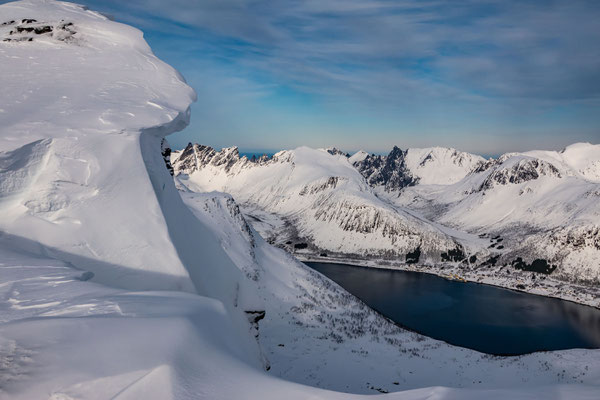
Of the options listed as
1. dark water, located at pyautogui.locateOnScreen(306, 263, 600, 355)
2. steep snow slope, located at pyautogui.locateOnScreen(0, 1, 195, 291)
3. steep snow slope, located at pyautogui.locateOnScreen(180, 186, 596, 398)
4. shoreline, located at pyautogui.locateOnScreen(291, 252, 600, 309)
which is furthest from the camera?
shoreline, located at pyautogui.locateOnScreen(291, 252, 600, 309)

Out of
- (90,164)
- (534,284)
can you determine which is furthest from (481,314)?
(90,164)

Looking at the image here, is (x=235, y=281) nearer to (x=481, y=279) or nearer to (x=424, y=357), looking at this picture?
(x=424, y=357)

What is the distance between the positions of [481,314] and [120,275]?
13571cm

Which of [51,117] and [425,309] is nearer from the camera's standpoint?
[51,117]

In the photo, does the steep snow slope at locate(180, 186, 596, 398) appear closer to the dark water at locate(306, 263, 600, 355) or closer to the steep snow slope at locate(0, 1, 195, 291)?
the steep snow slope at locate(0, 1, 195, 291)

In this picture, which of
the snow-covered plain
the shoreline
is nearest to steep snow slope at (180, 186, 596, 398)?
the snow-covered plain

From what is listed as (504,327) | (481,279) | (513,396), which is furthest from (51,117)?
(481,279)

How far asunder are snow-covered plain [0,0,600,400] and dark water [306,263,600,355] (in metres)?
54.5

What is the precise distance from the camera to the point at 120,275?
18750 mm

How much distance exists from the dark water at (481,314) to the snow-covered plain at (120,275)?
179ft

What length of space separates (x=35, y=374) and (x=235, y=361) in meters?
6.14

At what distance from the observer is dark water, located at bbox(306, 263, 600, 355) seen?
9956 centimetres

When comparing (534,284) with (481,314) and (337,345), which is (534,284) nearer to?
(481,314)

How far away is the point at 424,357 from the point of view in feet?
180
